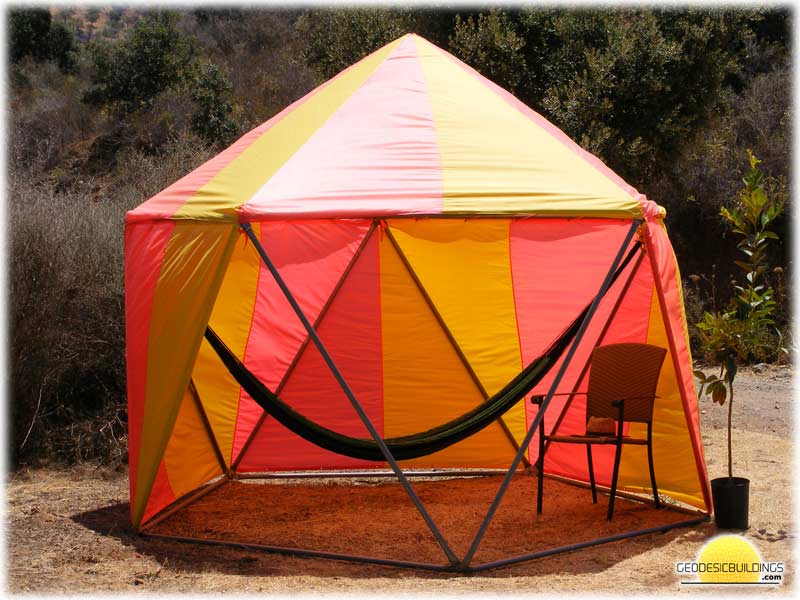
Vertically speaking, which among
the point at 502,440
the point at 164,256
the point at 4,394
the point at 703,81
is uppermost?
the point at 703,81

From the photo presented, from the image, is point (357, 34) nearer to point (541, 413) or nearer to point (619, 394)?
point (619, 394)

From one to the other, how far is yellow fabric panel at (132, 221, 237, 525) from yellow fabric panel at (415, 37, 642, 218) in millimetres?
1122

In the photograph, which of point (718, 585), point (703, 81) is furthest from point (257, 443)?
point (703, 81)

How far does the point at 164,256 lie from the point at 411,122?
1.45 m

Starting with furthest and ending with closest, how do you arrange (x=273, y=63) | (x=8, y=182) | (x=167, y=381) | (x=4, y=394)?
(x=273, y=63)
(x=8, y=182)
(x=4, y=394)
(x=167, y=381)

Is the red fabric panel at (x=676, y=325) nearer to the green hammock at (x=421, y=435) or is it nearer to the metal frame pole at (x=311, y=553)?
the green hammock at (x=421, y=435)

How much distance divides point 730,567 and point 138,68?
14897 mm

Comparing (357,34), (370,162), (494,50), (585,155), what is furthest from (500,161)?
(357,34)

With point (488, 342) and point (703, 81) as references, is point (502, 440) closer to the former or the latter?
point (488, 342)

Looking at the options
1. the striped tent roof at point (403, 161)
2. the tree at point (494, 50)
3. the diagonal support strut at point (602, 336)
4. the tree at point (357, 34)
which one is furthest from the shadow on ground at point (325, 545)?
the tree at point (357, 34)

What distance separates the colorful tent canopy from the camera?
459 cm

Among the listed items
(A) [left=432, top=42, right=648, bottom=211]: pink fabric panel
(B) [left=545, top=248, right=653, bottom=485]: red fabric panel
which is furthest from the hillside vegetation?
(A) [left=432, top=42, right=648, bottom=211]: pink fabric panel

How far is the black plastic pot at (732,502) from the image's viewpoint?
5004 mm

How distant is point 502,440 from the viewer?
677 centimetres
